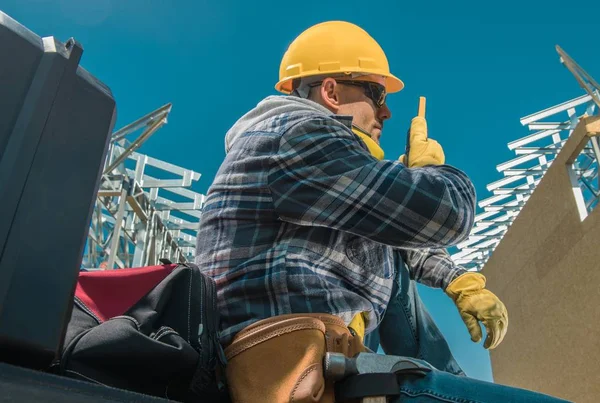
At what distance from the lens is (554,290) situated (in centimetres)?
751

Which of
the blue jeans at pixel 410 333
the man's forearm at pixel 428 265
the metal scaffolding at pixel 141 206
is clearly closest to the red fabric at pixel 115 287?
the blue jeans at pixel 410 333

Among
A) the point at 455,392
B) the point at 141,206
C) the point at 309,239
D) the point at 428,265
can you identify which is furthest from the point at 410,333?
the point at 141,206

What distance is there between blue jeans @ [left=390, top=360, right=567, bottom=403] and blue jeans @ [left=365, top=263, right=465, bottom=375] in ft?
6.03

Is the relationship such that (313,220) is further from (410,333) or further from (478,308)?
(410,333)

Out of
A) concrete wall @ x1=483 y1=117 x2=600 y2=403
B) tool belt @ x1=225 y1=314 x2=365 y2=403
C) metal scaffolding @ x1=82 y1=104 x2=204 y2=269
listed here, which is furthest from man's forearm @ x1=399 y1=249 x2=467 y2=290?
metal scaffolding @ x1=82 y1=104 x2=204 y2=269

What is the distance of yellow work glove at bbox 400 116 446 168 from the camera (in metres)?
1.70

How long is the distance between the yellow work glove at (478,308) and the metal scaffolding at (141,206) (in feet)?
21.7

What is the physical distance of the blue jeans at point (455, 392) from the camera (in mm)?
1030

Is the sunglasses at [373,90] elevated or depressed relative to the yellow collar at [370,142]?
elevated

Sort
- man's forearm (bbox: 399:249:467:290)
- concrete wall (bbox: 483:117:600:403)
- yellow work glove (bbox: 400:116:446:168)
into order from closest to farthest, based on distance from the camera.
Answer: yellow work glove (bbox: 400:116:446:168) < man's forearm (bbox: 399:249:467:290) < concrete wall (bbox: 483:117:600:403)

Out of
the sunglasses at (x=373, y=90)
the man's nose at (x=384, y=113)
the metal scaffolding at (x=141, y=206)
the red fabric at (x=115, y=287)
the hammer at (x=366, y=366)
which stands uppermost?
the metal scaffolding at (x=141, y=206)

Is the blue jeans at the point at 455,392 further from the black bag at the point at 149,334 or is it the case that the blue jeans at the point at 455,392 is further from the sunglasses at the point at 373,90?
the sunglasses at the point at 373,90

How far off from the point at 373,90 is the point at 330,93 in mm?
146

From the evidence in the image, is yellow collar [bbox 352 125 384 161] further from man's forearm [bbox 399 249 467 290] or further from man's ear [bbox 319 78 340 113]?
man's forearm [bbox 399 249 467 290]
